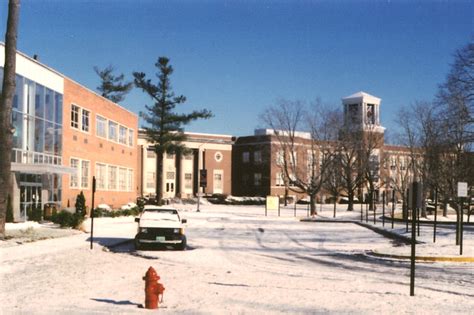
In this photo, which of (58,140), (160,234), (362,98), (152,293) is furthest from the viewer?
(362,98)

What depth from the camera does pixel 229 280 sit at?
1370 cm

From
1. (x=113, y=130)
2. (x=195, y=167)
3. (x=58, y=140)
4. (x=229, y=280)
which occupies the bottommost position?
(x=229, y=280)

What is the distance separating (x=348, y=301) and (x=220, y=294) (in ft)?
7.73

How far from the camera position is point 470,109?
3262cm

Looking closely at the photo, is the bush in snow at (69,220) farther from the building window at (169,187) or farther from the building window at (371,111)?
the building window at (371,111)

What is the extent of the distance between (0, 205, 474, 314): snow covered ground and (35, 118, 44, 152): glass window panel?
1534 centimetres

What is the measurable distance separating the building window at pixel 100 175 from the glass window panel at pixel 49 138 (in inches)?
405

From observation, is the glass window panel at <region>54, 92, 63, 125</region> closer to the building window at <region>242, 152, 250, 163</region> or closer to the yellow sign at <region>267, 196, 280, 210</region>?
the yellow sign at <region>267, 196, 280, 210</region>

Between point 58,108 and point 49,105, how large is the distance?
1783 millimetres

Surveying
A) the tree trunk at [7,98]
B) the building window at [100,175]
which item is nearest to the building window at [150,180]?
the building window at [100,175]

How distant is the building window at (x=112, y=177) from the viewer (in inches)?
2119

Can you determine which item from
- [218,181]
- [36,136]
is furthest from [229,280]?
[218,181]

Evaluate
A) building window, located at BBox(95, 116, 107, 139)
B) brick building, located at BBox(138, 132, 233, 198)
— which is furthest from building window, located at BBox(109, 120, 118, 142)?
brick building, located at BBox(138, 132, 233, 198)

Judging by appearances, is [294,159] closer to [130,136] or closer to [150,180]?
[130,136]
